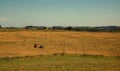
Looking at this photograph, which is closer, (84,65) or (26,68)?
→ (26,68)

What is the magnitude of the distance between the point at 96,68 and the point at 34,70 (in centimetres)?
442

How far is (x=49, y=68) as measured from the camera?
53.8 feet

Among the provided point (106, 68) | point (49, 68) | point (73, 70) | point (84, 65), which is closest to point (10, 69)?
point (49, 68)

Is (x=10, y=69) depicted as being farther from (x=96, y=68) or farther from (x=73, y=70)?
(x=96, y=68)

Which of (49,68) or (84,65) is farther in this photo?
(84,65)

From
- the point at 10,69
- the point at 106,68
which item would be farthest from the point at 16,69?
the point at 106,68

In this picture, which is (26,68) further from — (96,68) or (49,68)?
(96,68)

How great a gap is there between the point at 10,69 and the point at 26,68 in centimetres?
112

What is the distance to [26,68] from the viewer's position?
16234mm

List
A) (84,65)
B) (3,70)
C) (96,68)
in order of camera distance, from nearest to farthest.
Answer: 1. (3,70)
2. (96,68)
3. (84,65)

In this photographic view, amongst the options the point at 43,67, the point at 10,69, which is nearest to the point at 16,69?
the point at 10,69

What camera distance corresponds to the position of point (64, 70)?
15664 millimetres

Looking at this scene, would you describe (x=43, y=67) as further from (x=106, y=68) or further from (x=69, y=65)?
(x=106, y=68)

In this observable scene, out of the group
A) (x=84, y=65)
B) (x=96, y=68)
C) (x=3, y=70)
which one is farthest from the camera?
(x=84, y=65)
